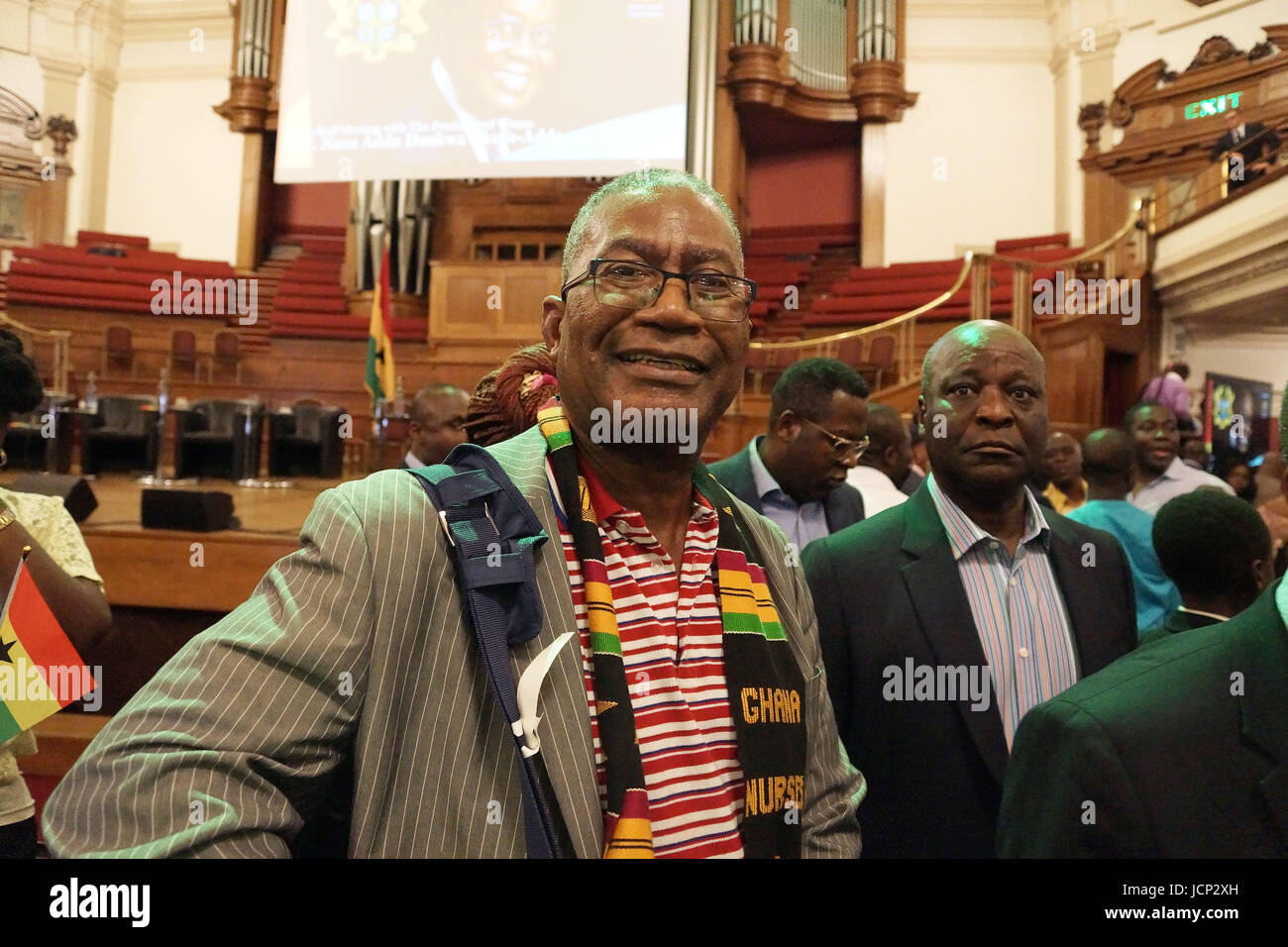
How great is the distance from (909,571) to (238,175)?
11970mm

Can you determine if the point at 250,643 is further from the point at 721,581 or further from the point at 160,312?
the point at 160,312

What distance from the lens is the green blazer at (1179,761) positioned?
2.82 feet

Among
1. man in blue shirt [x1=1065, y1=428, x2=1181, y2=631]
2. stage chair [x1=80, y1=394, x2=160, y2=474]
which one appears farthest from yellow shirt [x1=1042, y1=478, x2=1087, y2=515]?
stage chair [x1=80, y1=394, x2=160, y2=474]

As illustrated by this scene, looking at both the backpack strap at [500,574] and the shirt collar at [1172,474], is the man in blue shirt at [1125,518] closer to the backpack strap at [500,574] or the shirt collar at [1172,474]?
the shirt collar at [1172,474]

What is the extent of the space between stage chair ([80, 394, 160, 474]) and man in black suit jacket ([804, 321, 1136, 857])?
607cm

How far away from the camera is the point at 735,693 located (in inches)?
37.5

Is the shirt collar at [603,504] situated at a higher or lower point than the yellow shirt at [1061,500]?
lower

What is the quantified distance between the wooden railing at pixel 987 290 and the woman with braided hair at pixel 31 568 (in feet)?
19.0

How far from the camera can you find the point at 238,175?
11.6 meters

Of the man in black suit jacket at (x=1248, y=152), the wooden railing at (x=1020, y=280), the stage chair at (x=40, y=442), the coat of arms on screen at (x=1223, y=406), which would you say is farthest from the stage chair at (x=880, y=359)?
the stage chair at (x=40, y=442)

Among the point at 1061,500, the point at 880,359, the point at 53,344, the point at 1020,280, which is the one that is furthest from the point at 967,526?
the point at 53,344

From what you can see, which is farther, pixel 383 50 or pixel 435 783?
pixel 383 50

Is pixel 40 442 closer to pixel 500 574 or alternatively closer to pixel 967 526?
pixel 967 526

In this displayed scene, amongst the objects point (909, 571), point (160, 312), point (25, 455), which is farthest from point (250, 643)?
point (160, 312)
